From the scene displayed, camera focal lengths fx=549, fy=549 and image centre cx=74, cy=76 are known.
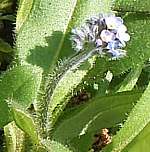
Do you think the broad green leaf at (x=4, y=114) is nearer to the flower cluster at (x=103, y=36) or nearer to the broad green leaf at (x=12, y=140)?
the broad green leaf at (x=12, y=140)

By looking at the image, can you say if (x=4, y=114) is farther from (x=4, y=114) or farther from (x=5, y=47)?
(x=5, y=47)

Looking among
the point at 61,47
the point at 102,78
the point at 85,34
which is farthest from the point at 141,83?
the point at 85,34

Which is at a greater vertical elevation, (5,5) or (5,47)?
(5,5)

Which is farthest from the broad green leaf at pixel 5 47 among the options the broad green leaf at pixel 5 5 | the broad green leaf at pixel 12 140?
the broad green leaf at pixel 12 140

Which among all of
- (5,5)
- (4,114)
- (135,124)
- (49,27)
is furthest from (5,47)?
(135,124)

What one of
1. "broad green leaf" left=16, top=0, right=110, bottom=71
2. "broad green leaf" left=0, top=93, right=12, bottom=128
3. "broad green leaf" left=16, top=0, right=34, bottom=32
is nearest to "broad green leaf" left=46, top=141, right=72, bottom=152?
"broad green leaf" left=0, top=93, right=12, bottom=128

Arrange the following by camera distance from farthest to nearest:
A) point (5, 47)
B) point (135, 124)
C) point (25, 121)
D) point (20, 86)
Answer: point (5, 47) → point (135, 124) → point (20, 86) → point (25, 121)

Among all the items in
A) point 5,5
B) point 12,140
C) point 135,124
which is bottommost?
point 12,140
